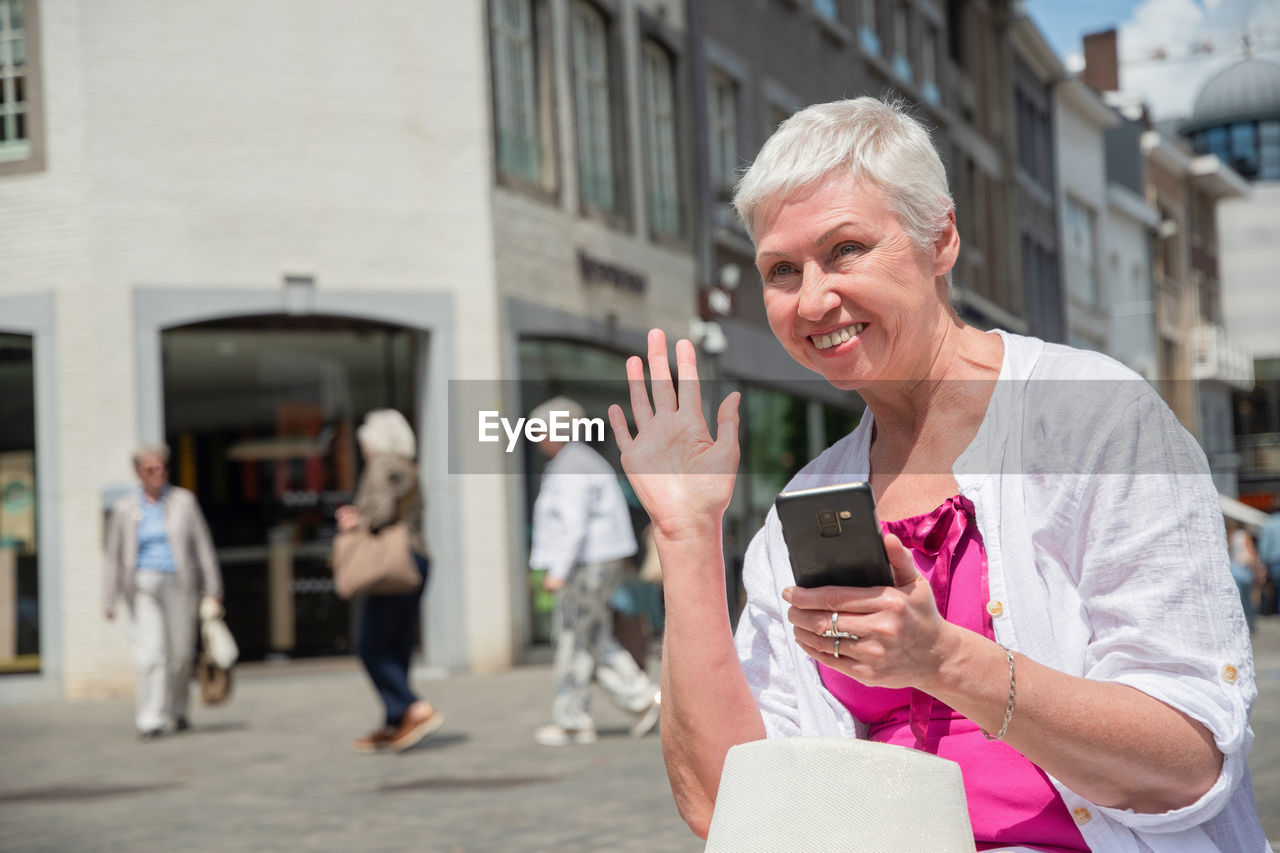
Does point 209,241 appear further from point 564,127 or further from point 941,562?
point 941,562

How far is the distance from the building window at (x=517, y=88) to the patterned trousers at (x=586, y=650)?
22.3ft

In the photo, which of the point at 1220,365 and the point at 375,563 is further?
the point at 375,563

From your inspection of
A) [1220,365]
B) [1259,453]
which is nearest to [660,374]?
[1259,453]

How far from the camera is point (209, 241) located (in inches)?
531

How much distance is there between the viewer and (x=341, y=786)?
695cm

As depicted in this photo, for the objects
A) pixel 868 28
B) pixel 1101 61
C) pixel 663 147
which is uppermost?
pixel 868 28

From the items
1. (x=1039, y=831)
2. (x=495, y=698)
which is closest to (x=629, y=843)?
(x=1039, y=831)

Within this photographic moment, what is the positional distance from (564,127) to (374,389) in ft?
9.86

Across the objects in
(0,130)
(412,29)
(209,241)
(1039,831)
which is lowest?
(1039,831)

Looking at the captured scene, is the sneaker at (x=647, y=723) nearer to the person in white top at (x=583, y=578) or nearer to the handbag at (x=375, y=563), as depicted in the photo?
the person in white top at (x=583, y=578)

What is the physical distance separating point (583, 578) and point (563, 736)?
0.78 metres

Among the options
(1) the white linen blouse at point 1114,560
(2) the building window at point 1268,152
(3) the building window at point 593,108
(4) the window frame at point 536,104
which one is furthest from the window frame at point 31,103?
(1) the white linen blouse at point 1114,560

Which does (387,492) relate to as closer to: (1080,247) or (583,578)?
(583,578)

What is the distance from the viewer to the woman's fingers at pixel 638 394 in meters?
1.97
